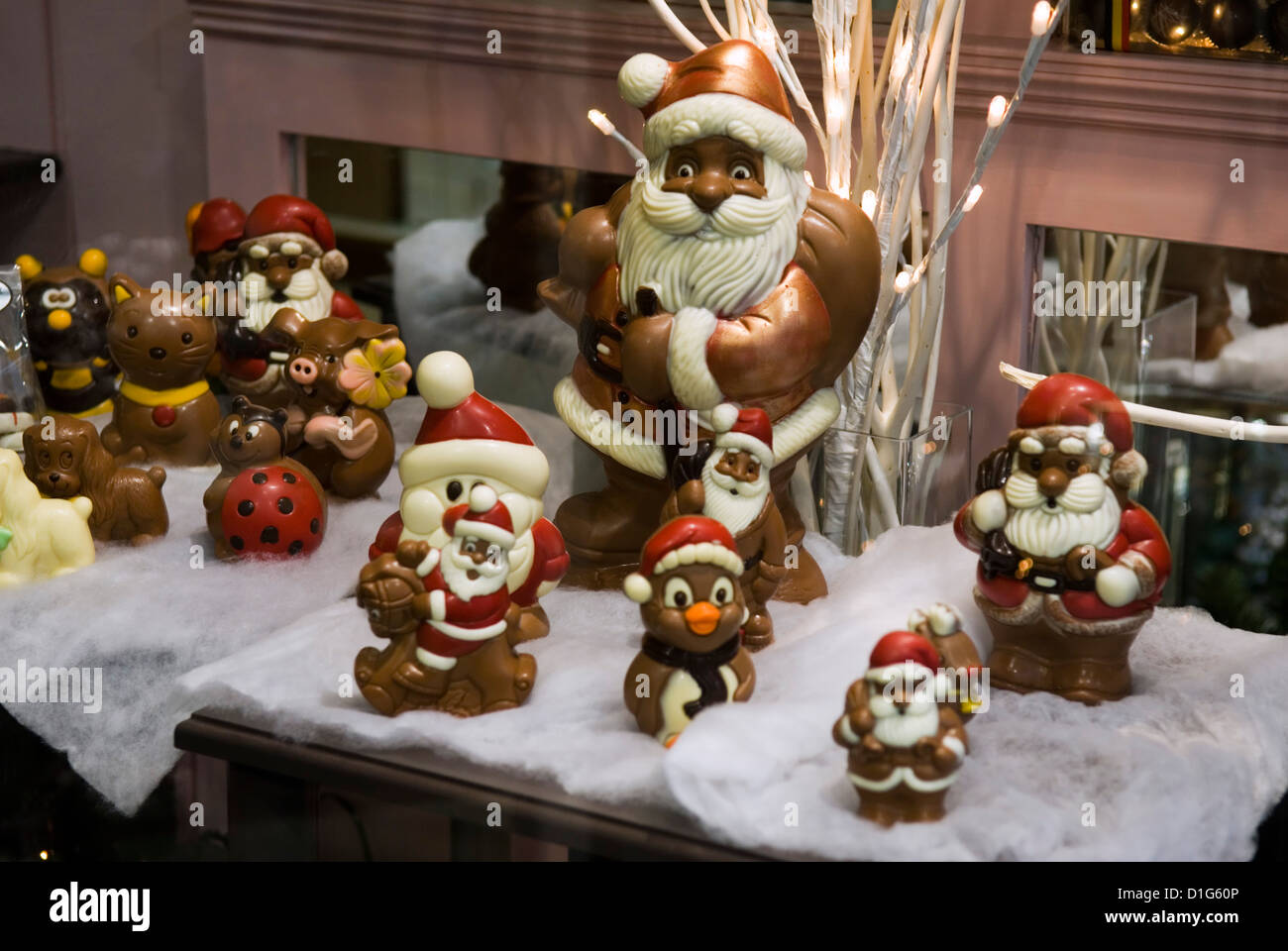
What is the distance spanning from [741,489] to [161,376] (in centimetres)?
86

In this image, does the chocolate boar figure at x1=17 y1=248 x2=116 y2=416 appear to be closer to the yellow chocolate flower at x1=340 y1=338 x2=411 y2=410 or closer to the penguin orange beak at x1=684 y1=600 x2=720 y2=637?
the yellow chocolate flower at x1=340 y1=338 x2=411 y2=410

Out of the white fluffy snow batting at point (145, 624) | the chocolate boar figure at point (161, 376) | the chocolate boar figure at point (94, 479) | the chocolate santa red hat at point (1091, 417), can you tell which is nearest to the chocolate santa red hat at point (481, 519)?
the white fluffy snow batting at point (145, 624)

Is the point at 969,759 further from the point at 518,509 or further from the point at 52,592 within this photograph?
the point at 52,592

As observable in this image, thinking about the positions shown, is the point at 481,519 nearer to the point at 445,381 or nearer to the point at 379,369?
the point at 445,381

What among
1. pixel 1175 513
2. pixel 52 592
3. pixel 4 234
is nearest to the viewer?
pixel 52 592

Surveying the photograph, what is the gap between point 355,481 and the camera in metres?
2.01

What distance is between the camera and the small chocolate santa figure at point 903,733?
128 centimetres

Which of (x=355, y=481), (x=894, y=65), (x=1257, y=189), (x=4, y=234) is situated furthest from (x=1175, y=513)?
(x=4, y=234)

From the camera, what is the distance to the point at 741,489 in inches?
60.9

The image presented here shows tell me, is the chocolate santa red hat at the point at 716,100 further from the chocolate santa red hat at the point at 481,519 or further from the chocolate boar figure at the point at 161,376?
the chocolate boar figure at the point at 161,376

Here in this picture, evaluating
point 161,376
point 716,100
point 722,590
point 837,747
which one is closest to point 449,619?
point 722,590

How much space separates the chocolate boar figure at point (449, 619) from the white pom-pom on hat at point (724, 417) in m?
0.22

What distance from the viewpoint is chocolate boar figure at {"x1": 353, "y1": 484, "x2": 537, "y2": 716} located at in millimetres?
1439
